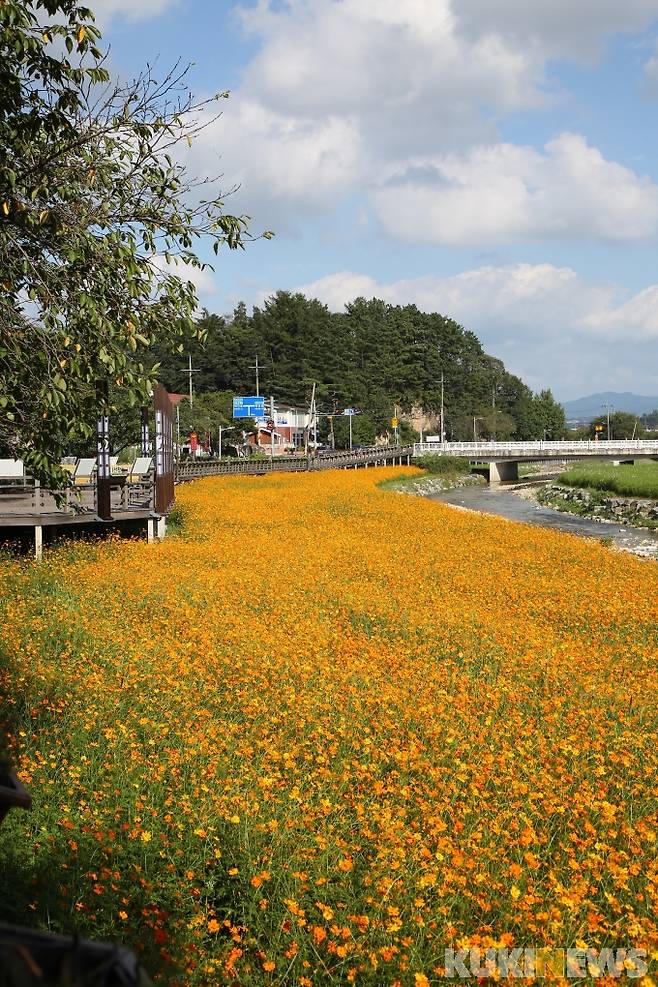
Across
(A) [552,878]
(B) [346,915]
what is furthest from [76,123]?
(A) [552,878]

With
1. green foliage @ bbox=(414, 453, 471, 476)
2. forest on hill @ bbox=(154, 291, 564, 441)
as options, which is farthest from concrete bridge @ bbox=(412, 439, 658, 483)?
forest on hill @ bbox=(154, 291, 564, 441)

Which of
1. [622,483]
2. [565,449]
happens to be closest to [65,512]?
[622,483]

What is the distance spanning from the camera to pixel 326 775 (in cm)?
787

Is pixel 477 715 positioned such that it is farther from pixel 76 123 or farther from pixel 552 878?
pixel 76 123

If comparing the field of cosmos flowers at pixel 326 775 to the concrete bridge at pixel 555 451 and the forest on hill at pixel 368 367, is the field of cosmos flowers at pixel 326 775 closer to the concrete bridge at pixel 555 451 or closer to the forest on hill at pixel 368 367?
the concrete bridge at pixel 555 451

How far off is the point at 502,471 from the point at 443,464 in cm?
853

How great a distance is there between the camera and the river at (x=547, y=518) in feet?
120

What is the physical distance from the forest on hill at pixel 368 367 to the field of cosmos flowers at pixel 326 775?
10612 cm

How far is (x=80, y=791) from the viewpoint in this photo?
24.8 ft

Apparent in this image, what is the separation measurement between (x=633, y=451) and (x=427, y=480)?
938 inches

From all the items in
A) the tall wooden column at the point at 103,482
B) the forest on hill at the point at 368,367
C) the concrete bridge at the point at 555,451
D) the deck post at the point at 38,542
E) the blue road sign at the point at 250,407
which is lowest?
the deck post at the point at 38,542

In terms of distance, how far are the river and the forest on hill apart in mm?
52111

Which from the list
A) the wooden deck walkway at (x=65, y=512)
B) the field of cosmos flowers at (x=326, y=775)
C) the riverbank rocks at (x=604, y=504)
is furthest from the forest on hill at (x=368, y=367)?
the field of cosmos flowers at (x=326, y=775)

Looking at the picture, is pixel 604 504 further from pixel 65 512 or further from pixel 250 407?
pixel 250 407
